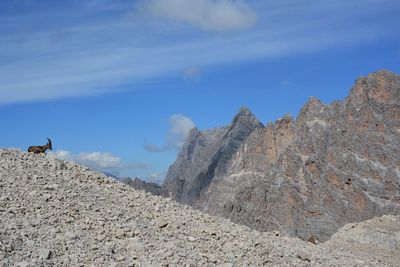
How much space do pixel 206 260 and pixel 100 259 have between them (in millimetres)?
3083

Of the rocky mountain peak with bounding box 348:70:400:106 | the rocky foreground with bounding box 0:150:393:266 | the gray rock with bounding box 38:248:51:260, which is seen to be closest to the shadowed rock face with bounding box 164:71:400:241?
the rocky mountain peak with bounding box 348:70:400:106

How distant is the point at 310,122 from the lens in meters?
110

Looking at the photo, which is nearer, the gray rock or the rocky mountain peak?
the gray rock

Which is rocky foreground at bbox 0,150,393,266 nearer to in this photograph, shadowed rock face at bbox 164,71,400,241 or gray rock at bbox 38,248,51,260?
gray rock at bbox 38,248,51,260

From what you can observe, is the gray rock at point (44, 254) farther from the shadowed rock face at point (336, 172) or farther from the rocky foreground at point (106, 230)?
the shadowed rock face at point (336, 172)

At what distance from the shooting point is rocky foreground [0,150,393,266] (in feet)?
48.3

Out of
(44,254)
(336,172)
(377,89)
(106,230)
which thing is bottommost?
(44,254)

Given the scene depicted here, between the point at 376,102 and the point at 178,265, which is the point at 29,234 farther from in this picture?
the point at 376,102

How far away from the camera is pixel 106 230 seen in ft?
53.2

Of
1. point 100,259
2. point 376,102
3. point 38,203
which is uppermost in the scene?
point 376,102

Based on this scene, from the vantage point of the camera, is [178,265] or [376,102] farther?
[376,102]

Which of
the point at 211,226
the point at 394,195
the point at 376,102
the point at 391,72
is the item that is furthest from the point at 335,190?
the point at 211,226

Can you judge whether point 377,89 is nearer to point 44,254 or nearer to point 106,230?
point 106,230

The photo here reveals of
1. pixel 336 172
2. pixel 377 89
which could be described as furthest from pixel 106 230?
pixel 377 89
